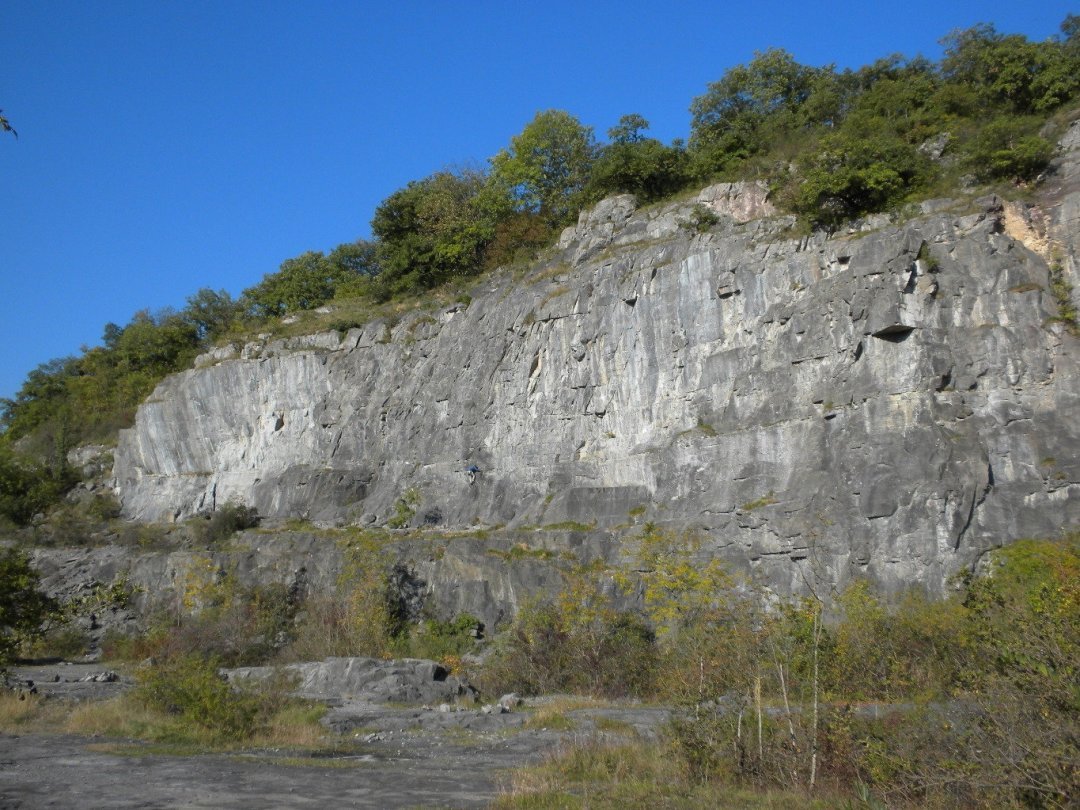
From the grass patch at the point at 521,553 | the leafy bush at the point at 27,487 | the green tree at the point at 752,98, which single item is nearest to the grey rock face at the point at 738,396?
the grass patch at the point at 521,553

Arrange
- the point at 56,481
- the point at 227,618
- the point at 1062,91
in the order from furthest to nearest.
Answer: the point at 56,481 < the point at 227,618 < the point at 1062,91

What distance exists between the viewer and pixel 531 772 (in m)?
12.7

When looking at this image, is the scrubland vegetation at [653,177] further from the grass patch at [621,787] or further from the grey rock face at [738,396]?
the grass patch at [621,787]

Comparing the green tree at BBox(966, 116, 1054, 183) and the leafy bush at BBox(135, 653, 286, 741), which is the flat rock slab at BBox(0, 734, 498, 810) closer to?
the leafy bush at BBox(135, 653, 286, 741)

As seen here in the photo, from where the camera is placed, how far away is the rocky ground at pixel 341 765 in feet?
37.0

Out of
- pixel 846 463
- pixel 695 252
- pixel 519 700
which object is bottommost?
pixel 519 700

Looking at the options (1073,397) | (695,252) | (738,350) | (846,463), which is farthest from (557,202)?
(1073,397)

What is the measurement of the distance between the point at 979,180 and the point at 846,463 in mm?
11632

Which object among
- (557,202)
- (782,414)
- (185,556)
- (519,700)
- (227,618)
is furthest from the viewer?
(557,202)

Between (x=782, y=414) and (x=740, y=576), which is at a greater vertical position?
(x=782, y=414)

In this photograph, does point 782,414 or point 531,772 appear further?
point 782,414

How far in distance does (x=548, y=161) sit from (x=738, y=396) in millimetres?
25173

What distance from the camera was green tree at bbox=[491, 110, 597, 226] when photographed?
47.4 meters

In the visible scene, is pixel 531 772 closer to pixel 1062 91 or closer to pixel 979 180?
pixel 979 180
